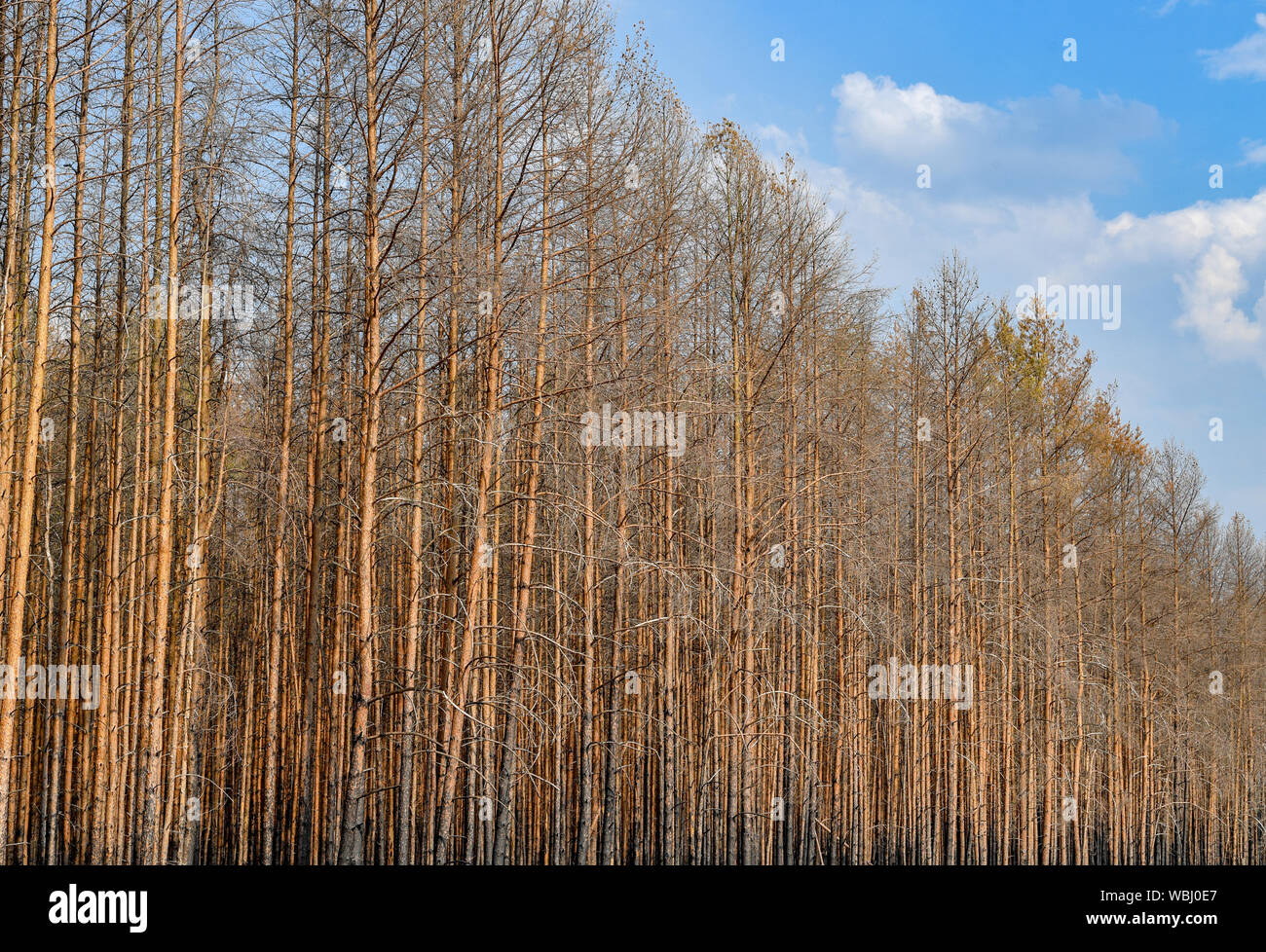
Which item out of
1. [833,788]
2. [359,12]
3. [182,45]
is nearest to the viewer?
[359,12]

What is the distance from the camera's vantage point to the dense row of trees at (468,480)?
7.45 meters

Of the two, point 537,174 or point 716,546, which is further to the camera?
point 716,546

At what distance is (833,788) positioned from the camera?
14344mm

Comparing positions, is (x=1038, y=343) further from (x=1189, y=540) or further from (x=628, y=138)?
(x=628, y=138)

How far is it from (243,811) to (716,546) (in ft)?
19.9

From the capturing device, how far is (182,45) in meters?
7.97

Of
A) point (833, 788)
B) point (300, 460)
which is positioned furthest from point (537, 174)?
point (833, 788)

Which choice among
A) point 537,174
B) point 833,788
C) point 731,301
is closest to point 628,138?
point 537,174

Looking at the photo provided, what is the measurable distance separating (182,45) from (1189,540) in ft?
70.7

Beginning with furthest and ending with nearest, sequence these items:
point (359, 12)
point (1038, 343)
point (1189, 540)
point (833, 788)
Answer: point (1189, 540)
point (1038, 343)
point (833, 788)
point (359, 12)

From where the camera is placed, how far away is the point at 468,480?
31.2ft

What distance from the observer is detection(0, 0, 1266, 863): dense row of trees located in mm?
7449

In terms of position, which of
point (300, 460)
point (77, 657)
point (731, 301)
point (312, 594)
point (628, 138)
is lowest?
point (77, 657)
